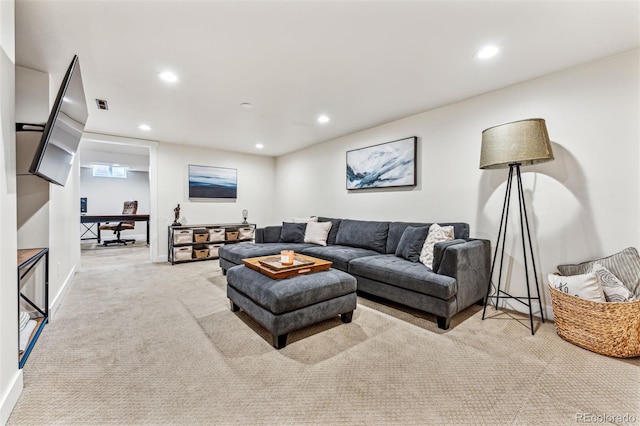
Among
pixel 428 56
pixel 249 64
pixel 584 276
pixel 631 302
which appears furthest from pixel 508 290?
pixel 249 64

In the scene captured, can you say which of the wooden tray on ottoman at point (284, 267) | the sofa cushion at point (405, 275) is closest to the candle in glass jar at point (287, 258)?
the wooden tray on ottoman at point (284, 267)

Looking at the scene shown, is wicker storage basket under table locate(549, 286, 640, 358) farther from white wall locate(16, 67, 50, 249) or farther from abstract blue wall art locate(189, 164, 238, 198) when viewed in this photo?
abstract blue wall art locate(189, 164, 238, 198)

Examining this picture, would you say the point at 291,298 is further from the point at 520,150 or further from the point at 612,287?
the point at 612,287

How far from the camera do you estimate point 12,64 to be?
1562 millimetres

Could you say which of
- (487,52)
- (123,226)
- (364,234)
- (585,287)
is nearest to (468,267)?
(585,287)

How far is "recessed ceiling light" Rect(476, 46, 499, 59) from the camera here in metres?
2.10

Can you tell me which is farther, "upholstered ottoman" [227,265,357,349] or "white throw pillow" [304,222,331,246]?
"white throw pillow" [304,222,331,246]

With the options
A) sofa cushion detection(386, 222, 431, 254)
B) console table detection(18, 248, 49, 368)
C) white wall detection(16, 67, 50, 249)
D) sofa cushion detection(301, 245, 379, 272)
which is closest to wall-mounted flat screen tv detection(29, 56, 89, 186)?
white wall detection(16, 67, 50, 249)

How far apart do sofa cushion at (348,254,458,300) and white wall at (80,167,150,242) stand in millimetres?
8337

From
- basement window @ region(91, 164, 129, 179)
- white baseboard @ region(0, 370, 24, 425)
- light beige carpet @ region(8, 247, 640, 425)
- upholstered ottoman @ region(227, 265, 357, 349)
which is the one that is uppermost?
basement window @ region(91, 164, 129, 179)

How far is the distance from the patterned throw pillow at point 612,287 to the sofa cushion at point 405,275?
0.98 m

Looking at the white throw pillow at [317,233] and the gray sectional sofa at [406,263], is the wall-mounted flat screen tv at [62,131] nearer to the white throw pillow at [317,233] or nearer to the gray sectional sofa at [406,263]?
the gray sectional sofa at [406,263]

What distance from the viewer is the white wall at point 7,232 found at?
1369 millimetres

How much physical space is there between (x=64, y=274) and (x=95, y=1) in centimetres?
309
